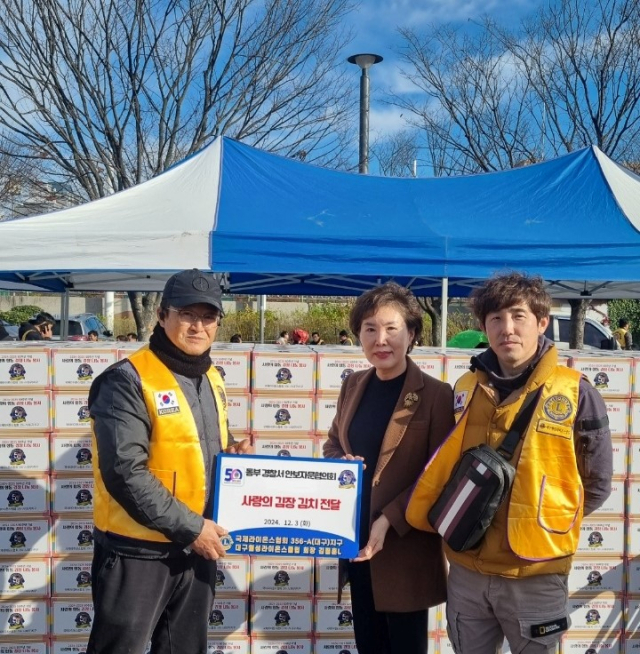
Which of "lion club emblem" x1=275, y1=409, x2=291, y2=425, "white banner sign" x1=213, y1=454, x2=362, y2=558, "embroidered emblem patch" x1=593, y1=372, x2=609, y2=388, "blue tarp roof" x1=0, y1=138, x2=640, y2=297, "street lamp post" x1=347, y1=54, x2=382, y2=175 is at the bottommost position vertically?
"white banner sign" x1=213, y1=454, x2=362, y2=558

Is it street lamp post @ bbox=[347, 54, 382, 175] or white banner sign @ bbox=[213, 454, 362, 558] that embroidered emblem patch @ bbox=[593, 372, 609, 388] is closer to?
white banner sign @ bbox=[213, 454, 362, 558]

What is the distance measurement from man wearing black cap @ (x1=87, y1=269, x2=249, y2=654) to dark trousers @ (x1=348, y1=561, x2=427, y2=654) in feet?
1.96

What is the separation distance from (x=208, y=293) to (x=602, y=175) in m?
4.69

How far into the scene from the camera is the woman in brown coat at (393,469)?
7.86ft

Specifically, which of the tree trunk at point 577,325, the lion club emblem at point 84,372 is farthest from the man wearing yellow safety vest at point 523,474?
the tree trunk at point 577,325

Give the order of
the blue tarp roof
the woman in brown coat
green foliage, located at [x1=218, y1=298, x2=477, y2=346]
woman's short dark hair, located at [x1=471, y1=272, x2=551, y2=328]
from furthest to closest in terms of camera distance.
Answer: green foliage, located at [x1=218, y1=298, x2=477, y2=346] < the blue tarp roof < the woman in brown coat < woman's short dark hair, located at [x1=471, y1=272, x2=551, y2=328]

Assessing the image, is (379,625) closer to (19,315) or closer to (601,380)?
(601,380)

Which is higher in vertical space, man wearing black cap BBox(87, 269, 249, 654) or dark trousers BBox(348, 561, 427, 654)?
man wearing black cap BBox(87, 269, 249, 654)

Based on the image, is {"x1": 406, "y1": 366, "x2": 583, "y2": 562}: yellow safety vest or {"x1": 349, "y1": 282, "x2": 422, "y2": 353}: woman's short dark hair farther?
{"x1": 349, "y1": 282, "x2": 422, "y2": 353}: woman's short dark hair

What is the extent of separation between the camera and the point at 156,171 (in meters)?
11.5

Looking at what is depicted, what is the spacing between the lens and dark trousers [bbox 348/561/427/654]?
242 cm

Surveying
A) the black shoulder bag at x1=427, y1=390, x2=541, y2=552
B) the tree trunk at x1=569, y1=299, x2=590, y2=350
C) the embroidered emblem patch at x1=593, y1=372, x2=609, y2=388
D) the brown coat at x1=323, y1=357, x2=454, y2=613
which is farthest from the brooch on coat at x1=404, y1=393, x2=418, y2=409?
the tree trunk at x1=569, y1=299, x2=590, y2=350

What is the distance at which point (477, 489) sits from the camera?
85.2 inches

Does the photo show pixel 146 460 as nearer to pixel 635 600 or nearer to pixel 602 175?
pixel 635 600
